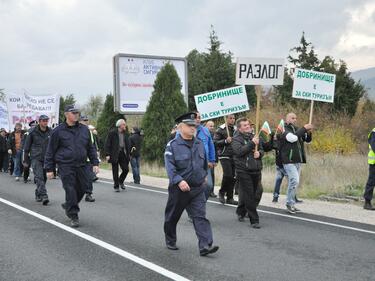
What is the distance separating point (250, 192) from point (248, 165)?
441mm

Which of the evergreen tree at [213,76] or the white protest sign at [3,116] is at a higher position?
the evergreen tree at [213,76]

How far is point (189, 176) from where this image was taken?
267 inches

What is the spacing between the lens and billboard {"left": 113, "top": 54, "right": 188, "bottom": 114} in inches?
1081

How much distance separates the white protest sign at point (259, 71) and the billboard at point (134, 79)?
55.1ft

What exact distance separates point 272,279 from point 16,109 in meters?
22.0

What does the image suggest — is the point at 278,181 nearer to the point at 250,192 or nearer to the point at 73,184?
the point at 250,192

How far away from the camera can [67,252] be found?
6980 mm

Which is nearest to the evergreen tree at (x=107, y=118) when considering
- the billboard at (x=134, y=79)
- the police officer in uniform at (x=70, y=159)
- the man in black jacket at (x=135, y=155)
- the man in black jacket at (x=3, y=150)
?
the billboard at (x=134, y=79)

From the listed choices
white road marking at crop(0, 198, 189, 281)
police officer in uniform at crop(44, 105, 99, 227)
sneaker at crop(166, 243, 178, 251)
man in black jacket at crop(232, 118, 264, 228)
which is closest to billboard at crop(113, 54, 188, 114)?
white road marking at crop(0, 198, 189, 281)

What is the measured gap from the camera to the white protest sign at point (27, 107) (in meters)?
25.3

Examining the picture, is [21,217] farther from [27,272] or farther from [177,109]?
[177,109]

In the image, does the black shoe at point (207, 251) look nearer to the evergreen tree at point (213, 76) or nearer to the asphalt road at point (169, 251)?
the asphalt road at point (169, 251)

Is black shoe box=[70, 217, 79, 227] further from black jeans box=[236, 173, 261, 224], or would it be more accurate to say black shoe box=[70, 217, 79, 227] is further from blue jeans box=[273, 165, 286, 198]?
blue jeans box=[273, 165, 286, 198]

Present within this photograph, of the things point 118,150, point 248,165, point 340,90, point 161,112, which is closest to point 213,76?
point 340,90
